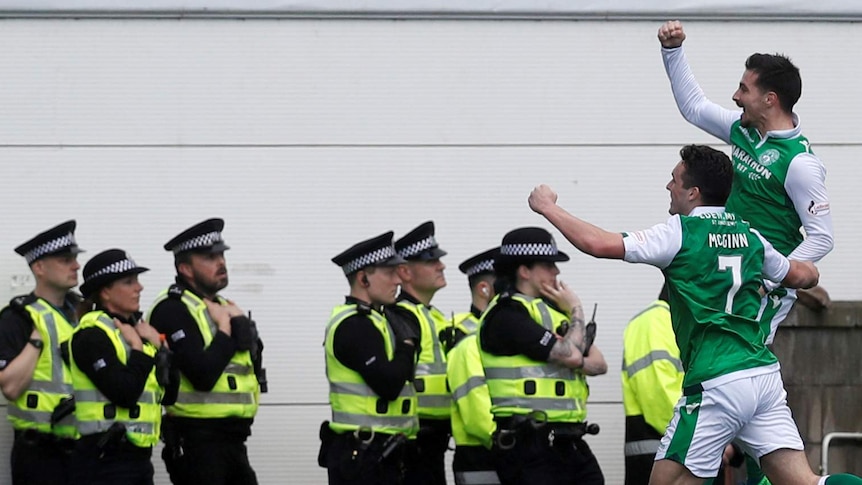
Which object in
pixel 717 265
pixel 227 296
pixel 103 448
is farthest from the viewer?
pixel 227 296

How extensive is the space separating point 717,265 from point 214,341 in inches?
138

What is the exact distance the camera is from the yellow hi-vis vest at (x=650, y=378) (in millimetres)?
10109

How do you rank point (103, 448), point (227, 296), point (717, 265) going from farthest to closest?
point (227, 296) → point (103, 448) → point (717, 265)

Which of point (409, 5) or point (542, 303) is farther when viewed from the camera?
point (409, 5)

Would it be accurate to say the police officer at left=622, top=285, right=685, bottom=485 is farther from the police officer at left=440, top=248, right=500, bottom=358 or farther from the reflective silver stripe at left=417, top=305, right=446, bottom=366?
the police officer at left=440, top=248, right=500, bottom=358

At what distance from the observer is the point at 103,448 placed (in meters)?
9.77

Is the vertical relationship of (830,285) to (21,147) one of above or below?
below

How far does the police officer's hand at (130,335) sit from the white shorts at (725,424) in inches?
131

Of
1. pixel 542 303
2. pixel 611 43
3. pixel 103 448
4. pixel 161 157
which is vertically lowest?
pixel 103 448

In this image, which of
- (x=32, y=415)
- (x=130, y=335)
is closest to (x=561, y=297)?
(x=130, y=335)

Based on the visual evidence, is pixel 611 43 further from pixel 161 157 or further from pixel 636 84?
pixel 161 157

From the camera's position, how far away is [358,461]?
9961mm

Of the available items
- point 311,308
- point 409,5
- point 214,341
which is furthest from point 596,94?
point 214,341

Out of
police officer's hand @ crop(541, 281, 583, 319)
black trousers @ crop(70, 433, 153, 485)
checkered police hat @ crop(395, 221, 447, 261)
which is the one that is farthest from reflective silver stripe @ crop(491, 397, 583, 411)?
black trousers @ crop(70, 433, 153, 485)
